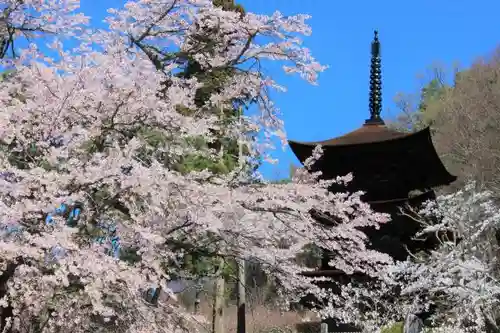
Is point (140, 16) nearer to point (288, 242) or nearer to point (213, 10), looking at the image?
point (213, 10)

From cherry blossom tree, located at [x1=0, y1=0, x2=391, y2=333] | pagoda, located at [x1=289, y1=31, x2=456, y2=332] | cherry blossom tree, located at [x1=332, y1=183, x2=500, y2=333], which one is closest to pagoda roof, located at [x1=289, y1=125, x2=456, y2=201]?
pagoda, located at [x1=289, y1=31, x2=456, y2=332]

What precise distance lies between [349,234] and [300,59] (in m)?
1.72

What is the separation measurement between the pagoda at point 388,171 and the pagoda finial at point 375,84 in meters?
0.59

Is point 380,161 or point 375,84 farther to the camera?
point 375,84

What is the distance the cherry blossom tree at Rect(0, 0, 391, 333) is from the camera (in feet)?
13.8

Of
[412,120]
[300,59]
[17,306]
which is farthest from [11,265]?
[412,120]

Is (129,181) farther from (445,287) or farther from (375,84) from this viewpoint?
(375,84)

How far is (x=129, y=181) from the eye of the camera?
427cm

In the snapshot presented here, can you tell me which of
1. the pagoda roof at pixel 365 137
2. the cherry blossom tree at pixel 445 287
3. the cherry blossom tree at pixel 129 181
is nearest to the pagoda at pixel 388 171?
the pagoda roof at pixel 365 137

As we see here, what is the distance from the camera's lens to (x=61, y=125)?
4633 millimetres

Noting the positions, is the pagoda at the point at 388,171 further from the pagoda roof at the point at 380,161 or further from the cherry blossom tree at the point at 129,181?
the cherry blossom tree at the point at 129,181

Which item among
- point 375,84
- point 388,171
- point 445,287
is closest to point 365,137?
point 388,171

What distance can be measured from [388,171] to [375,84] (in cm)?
252

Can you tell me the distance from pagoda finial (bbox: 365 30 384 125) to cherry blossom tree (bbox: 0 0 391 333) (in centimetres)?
842
